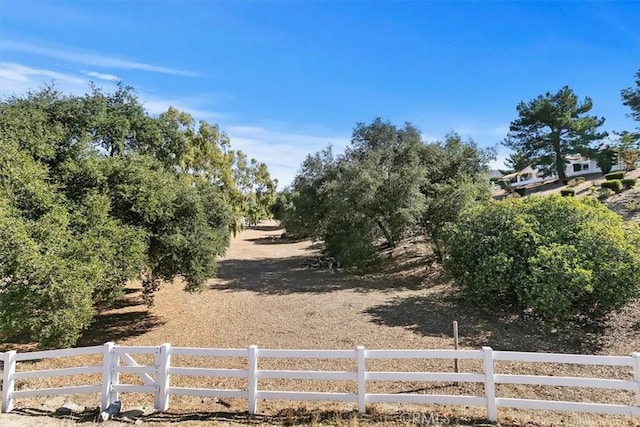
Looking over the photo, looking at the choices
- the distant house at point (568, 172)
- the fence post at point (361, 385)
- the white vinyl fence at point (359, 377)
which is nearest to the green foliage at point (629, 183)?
the distant house at point (568, 172)

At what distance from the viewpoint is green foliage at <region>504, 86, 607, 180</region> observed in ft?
121

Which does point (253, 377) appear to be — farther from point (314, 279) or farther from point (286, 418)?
point (314, 279)

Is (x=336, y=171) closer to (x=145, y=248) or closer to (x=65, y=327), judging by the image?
(x=145, y=248)

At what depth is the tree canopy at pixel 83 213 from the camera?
24.7 feet

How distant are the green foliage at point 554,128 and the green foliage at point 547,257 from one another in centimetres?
3069

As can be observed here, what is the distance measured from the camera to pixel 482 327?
33.4 feet

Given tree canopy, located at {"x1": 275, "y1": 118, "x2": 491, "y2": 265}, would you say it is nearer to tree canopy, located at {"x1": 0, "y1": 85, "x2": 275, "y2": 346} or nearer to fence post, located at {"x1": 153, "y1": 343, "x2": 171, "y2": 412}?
tree canopy, located at {"x1": 0, "y1": 85, "x2": 275, "y2": 346}

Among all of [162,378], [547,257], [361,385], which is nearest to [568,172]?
[547,257]

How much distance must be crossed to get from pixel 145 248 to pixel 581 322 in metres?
11.7

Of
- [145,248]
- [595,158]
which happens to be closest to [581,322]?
[145,248]

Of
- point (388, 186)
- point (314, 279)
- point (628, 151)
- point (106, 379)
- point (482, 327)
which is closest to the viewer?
point (106, 379)

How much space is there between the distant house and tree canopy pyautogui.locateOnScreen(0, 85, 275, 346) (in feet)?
139

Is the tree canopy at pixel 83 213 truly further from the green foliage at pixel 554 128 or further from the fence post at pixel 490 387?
the green foliage at pixel 554 128

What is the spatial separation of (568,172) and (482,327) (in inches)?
1987
